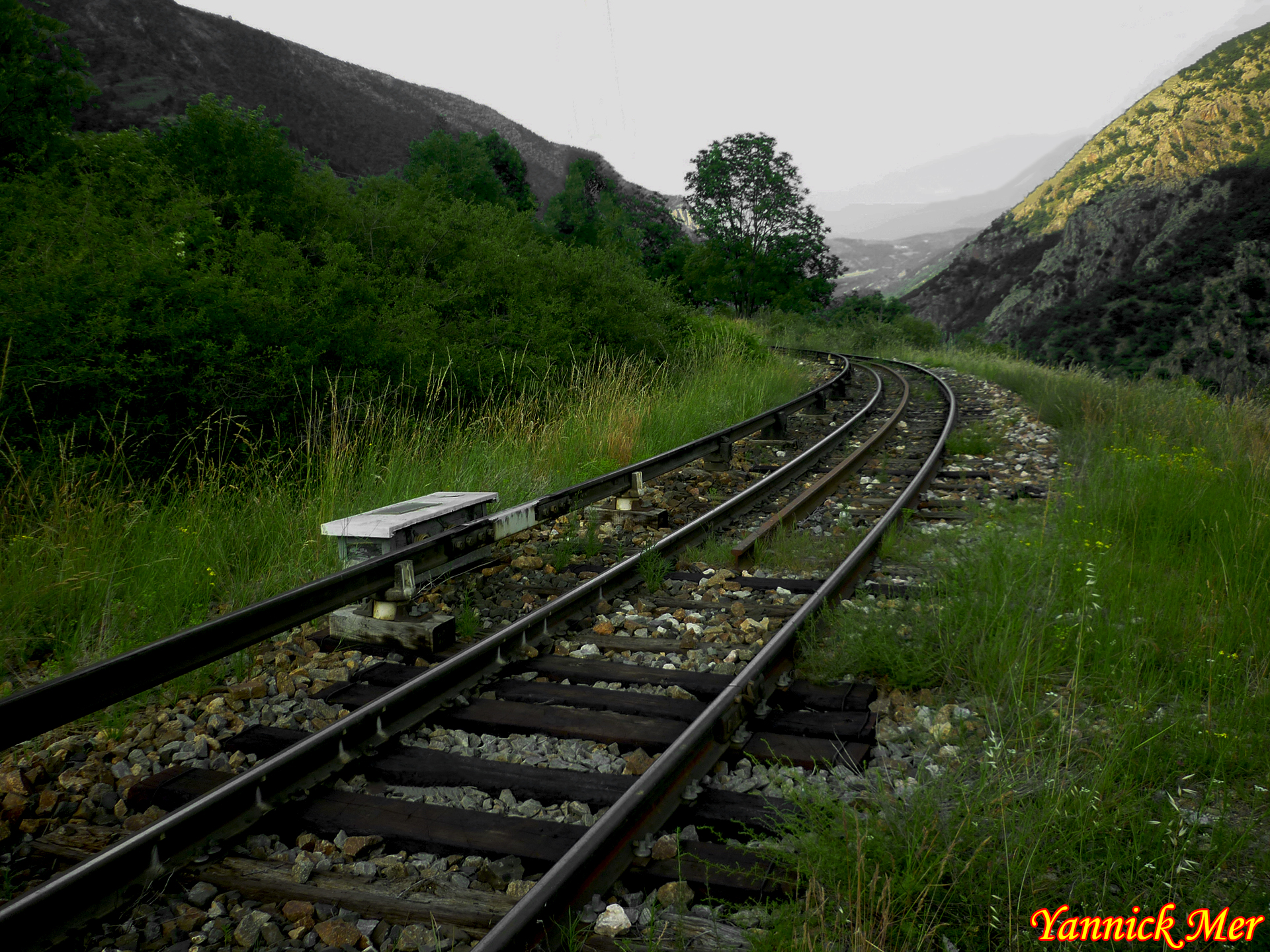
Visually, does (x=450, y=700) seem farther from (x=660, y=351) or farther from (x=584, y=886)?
(x=660, y=351)

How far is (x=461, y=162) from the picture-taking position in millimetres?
47438

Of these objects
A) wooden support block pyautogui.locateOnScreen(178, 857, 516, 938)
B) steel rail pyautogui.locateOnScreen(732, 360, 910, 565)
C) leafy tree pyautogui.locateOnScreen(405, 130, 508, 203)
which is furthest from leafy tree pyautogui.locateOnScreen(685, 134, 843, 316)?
wooden support block pyautogui.locateOnScreen(178, 857, 516, 938)

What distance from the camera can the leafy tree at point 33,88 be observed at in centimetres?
1222

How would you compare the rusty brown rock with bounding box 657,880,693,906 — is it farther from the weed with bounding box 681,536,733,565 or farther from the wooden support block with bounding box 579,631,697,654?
the weed with bounding box 681,536,733,565

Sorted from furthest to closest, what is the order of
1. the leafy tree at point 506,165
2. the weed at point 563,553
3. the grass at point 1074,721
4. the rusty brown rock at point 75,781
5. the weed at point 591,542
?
1. the leafy tree at point 506,165
2. the weed at point 591,542
3. the weed at point 563,553
4. the rusty brown rock at point 75,781
5. the grass at point 1074,721

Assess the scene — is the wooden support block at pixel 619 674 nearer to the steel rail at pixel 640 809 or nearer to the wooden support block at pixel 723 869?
the steel rail at pixel 640 809

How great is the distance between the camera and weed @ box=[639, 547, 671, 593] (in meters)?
5.07

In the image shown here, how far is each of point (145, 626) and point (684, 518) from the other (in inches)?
163

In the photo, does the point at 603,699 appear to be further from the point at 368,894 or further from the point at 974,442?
the point at 974,442

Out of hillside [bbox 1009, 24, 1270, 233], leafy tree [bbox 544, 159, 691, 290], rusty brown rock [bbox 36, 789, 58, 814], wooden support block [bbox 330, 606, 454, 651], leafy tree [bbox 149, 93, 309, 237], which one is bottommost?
rusty brown rock [bbox 36, 789, 58, 814]

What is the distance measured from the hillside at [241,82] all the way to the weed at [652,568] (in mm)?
73522

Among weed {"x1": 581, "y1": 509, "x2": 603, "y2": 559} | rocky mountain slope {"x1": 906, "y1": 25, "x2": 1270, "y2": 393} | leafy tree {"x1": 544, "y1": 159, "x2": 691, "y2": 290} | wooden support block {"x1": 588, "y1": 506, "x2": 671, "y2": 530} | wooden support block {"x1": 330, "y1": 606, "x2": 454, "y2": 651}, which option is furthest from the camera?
rocky mountain slope {"x1": 906, "y1": 25, "x2": 1270, "y2": 393}

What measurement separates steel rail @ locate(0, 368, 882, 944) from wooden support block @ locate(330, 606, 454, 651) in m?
0.29

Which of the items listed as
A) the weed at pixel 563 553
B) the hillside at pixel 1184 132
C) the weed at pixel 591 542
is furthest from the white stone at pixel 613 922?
the hillside at pixel 1184 132
